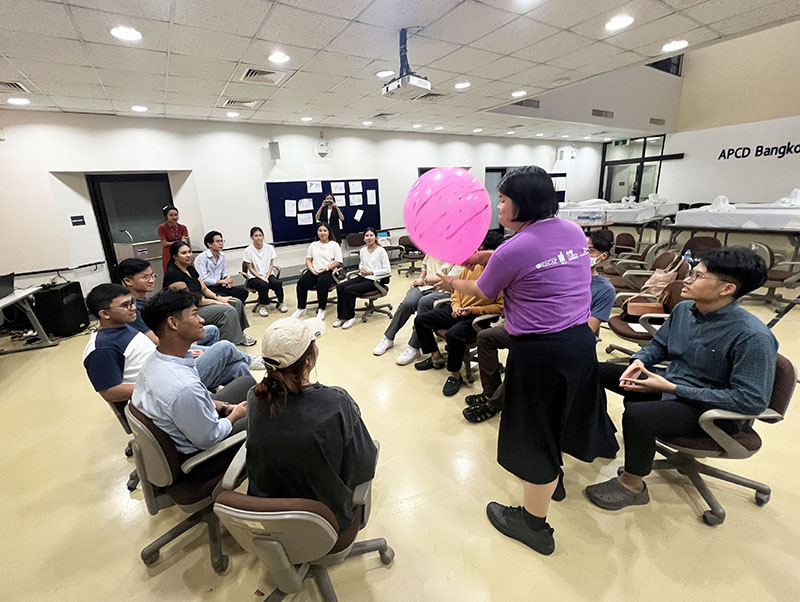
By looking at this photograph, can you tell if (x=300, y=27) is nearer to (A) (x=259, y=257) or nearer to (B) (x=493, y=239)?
(B) (x=493, y=239)

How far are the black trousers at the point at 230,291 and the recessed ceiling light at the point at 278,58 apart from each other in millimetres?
2453

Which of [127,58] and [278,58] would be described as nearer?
[127,58]

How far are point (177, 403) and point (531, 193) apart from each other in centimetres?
152

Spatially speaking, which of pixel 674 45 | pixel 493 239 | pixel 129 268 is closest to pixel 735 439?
pixel 493 239

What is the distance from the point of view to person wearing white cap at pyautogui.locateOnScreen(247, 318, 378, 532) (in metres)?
1.05

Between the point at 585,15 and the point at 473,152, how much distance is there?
20.0 feet

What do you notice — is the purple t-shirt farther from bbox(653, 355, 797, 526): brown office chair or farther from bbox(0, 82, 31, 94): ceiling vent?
bbox(0, 82, 31, 94): ceiling vent

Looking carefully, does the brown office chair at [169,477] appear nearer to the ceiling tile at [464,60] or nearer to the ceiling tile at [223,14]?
the ceiling tile at [223,14]

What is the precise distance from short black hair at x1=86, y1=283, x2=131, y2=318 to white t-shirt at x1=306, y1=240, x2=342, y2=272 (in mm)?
3028

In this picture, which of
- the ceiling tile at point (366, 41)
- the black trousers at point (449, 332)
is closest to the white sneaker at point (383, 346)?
the black trousers at point (449, 332)

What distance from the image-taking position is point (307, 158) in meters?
6.54

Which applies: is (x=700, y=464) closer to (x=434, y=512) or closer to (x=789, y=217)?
(x=434, y=512)

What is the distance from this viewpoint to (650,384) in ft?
5.25

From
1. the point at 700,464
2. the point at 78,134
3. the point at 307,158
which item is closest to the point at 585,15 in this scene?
the point at 700,464
